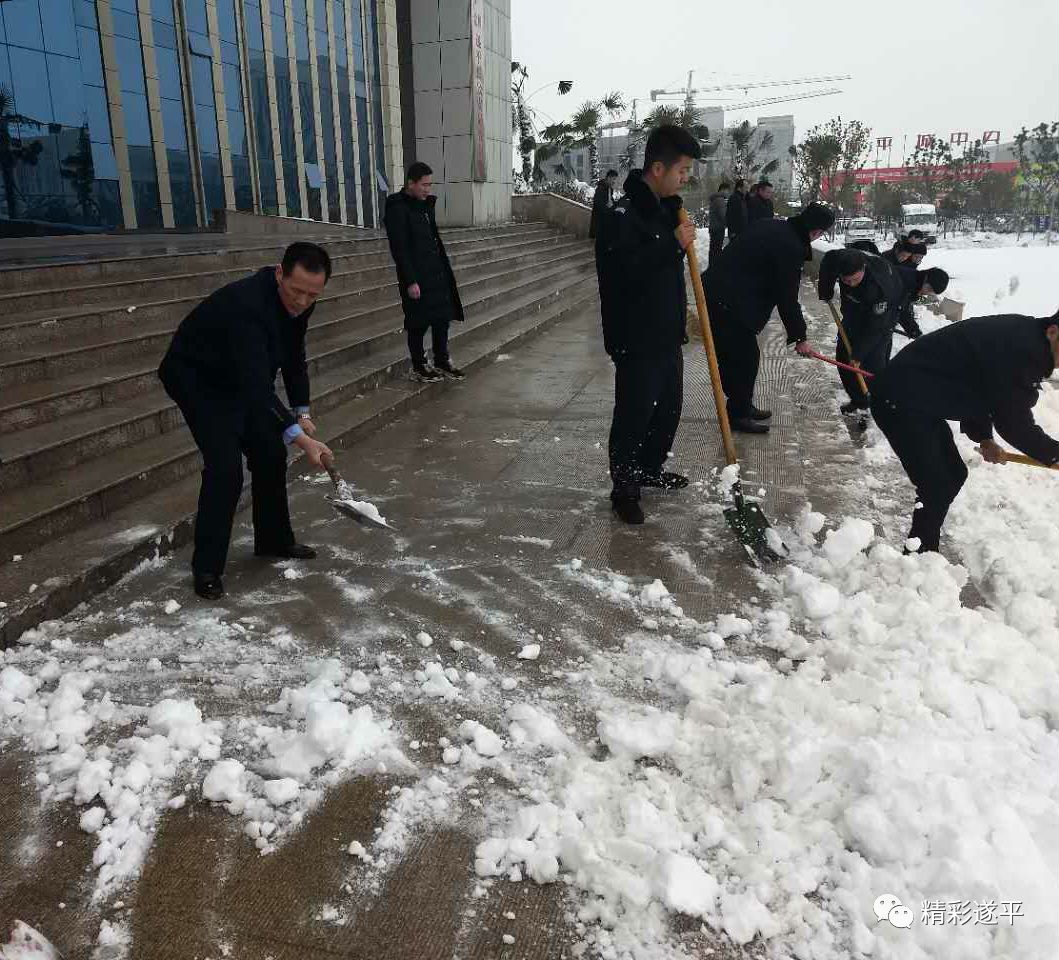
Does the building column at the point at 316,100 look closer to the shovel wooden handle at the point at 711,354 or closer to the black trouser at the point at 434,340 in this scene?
the black trouser at the point at 434,340

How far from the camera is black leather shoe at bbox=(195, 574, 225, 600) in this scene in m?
3.19

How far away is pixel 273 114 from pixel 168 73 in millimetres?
2597

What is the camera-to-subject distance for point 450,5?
16281 millimetres

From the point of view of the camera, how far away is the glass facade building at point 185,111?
1070 centimetres

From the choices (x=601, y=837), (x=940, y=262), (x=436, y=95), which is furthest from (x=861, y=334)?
(x=940, y=262)

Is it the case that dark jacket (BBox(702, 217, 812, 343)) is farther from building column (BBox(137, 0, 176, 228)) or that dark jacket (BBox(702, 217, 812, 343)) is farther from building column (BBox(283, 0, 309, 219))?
building column (BBox(283, 0, 309, 219))

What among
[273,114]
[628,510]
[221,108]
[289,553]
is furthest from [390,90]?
[289,553]

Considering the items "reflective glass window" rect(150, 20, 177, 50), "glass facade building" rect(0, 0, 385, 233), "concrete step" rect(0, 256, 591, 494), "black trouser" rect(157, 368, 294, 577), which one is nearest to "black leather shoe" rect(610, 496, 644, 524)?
"black trouser" rect(157, 368, 294, 577)

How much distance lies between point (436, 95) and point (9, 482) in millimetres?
15759

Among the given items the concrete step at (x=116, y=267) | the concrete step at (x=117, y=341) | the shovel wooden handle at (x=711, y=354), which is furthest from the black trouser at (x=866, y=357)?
the concrete step at (x=116, y=267)

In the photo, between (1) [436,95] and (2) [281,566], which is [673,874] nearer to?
(2) [281,566]

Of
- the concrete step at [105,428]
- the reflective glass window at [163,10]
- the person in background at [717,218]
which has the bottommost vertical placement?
the concrete step at [105,428]

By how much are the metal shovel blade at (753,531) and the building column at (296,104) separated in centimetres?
1433

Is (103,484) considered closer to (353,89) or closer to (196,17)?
(196,17)
